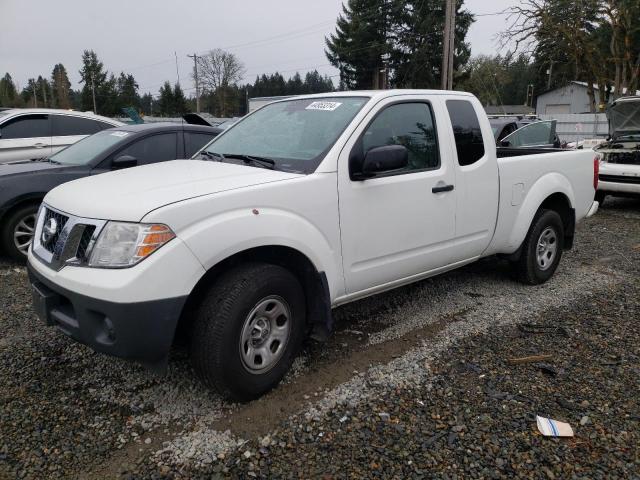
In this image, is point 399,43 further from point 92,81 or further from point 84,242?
point 92,81

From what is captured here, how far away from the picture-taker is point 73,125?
8805 millimetres

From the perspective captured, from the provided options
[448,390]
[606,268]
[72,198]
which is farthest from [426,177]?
[606,268]

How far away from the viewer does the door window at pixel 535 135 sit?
37.2 ft

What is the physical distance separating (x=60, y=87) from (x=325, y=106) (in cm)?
8995

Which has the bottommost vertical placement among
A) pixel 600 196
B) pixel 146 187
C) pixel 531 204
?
pixel 600 196

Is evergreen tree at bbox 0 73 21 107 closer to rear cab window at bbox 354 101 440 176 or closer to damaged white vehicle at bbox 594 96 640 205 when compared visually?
damaged white vehicle at bbox 594 96 640 205

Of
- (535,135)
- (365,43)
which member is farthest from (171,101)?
(535,135)

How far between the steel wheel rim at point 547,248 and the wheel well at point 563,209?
248 millimetres

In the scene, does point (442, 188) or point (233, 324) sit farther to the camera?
point (442, 188)

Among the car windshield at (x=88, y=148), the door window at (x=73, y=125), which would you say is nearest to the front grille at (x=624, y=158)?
the car windshield at (x=88, y=148)

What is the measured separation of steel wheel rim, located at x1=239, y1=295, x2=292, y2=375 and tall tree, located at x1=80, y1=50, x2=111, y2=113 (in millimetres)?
80641

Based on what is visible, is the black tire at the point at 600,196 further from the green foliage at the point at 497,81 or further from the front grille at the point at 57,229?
the green foliage at the point at 497,81

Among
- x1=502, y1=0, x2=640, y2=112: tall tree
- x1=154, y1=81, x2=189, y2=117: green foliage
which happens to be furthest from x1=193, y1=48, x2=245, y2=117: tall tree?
x1=502, y1=0, x2=640, y2=112: tall tree

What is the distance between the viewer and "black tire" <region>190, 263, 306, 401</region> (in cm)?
277
